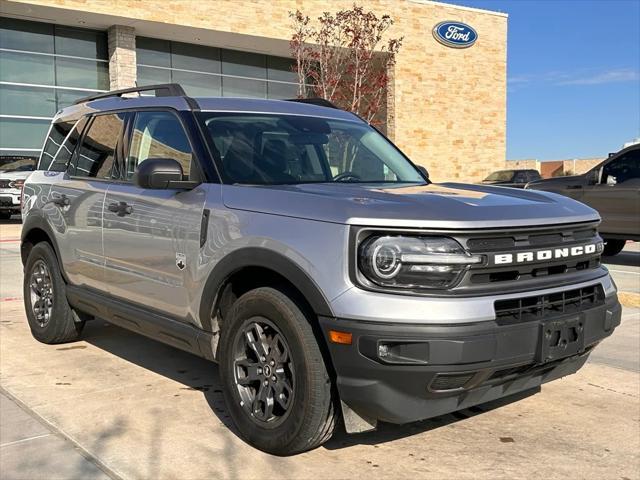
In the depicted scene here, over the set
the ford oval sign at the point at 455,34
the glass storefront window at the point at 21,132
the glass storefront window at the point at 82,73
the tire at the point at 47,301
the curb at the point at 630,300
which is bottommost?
the curb at the point at 630,300

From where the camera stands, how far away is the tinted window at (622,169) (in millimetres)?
11117

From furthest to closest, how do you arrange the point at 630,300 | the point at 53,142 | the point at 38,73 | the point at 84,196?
the point at 38,73
the point at 630,300
the point at 53,142
the point at 84,196

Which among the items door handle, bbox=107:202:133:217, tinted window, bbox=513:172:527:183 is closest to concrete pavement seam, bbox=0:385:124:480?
door handle, bbox=107:202:133:217

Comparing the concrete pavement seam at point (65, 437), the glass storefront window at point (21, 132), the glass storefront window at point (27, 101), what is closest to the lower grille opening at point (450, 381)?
the concrete pavement seam at point (65, 437)

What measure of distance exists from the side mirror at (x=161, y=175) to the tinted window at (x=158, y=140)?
0.61 feet

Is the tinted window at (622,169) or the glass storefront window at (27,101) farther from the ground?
the glass storefront window at (27,101)

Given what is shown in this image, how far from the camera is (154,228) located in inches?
163

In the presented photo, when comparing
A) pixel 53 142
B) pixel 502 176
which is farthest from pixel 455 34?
pixel 53 142

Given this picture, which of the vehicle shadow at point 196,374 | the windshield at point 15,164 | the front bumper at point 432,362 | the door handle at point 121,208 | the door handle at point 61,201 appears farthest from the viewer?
the windshield at point 15,164

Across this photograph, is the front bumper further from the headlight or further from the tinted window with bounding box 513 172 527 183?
the tinted window with bounding box 513 172 527 183

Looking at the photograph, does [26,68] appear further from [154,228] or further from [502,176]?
[154,228]

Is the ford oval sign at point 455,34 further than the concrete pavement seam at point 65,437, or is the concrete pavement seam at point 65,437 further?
the ford oval sign at point 455,34

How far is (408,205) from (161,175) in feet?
4.90

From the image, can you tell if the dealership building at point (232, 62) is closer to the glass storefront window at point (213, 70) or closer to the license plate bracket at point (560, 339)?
the glass storefront window at point (213, 70)
